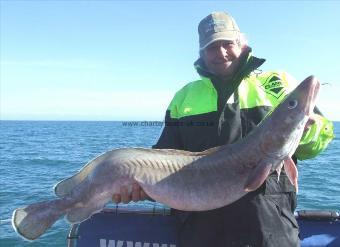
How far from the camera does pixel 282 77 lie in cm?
454

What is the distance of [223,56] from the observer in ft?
14.9

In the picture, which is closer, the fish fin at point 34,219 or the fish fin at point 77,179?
the fish fin at point 34,219

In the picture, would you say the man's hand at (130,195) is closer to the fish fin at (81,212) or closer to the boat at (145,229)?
the fish fin at (81,212)

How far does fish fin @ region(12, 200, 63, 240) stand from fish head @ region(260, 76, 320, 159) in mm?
2246

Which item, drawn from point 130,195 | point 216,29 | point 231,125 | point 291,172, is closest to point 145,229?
point 130,195

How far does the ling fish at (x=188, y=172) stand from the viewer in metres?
4.05

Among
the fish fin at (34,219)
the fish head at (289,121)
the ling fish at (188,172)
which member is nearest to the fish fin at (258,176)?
the ling fish at (188,172)

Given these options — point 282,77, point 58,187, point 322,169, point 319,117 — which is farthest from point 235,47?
Result: point 322,169

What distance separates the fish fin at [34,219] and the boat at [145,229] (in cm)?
89

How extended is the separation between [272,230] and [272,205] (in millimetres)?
231

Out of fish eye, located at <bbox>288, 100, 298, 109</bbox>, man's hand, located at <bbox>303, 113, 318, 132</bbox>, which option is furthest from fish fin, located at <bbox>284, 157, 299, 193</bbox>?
fish eye, located at <bbox>288, 100, 298, 109</bbox>

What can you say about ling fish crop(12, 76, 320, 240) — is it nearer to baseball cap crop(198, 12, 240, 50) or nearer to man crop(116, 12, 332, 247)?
man crop(116, 12, 332, 247)

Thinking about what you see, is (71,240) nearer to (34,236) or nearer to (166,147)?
(34,236)

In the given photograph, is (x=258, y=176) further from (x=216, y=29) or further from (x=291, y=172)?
(x=216, y=29)
